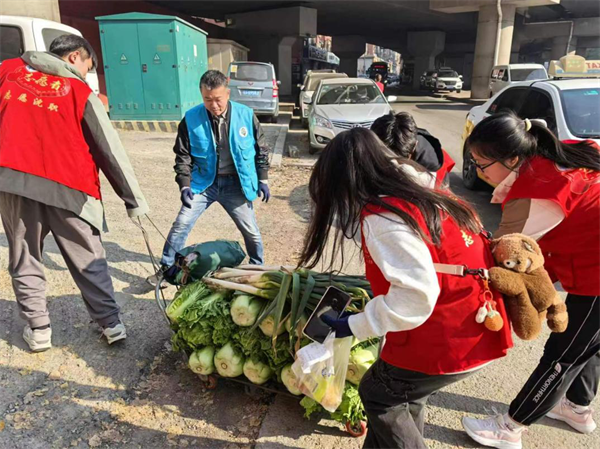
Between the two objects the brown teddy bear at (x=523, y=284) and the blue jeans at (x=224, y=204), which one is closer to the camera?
the brown teddy bear at (x=523, y=284)

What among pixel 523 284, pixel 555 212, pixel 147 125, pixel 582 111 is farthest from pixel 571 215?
pixel 147 125

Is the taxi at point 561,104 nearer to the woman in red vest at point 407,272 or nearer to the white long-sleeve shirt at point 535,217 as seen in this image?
the white long-sleeve shirt at point 535,217

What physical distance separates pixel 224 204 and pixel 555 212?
2.66 m

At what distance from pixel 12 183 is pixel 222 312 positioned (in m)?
1.49

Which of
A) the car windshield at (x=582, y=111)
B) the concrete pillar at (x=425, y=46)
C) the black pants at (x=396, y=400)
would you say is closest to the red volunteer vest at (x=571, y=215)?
the black pants at (x=396, y=400)

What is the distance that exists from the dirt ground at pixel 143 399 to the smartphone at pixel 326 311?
3.23 ft

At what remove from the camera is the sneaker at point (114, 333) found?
3.19 m

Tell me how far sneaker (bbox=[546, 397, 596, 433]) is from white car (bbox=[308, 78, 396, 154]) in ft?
22.0

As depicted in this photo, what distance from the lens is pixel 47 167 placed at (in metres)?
2.81

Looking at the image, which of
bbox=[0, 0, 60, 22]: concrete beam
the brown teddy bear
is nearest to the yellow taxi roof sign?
the brown teddy bear

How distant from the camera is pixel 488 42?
26.6m

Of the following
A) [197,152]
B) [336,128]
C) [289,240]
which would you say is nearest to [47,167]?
[197,152]

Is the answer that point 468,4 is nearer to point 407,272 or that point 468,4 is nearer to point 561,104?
point 561,104

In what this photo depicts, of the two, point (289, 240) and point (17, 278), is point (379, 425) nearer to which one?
point (17, 278)
